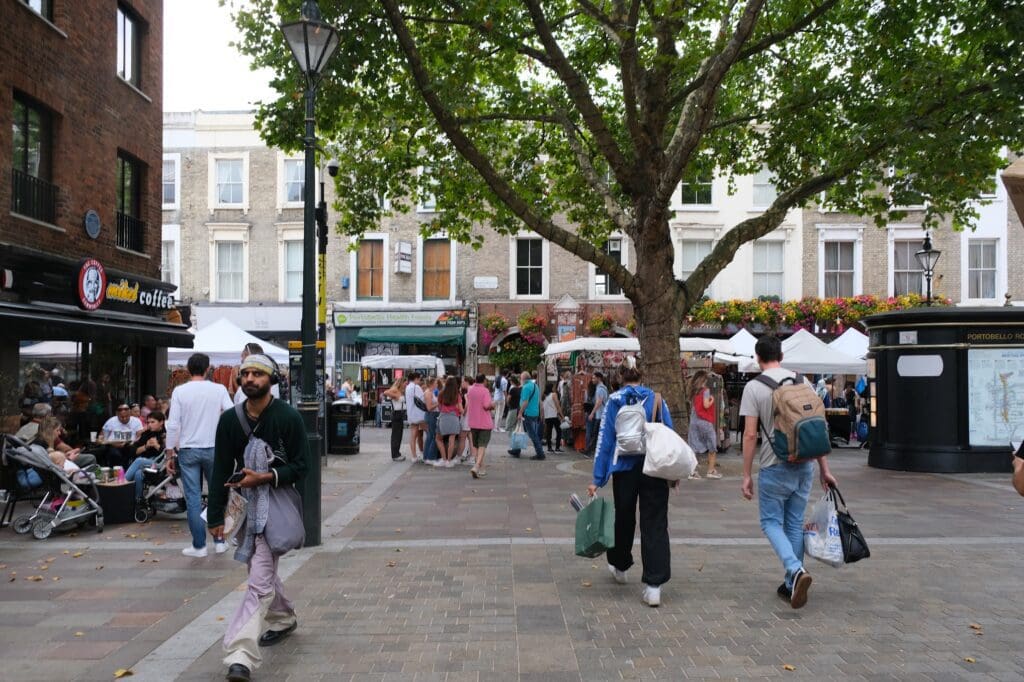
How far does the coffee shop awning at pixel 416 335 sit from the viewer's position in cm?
3219

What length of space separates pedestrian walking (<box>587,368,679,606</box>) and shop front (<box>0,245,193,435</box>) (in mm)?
9048

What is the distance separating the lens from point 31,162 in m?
14.0

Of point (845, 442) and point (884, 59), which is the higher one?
point (884, 59)

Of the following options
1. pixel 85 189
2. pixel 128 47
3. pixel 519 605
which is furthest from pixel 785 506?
pixel 128 47

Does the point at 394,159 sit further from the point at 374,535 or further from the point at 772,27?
the point at 374,535

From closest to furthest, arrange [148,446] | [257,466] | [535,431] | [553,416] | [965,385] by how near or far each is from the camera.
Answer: [257,466] → [148,446] → [965,385] → [535,431] → [553,416]

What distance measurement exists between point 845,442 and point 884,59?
408 inches

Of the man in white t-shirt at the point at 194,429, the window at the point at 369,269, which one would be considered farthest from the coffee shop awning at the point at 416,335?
the man in white t-shirt at the point at 194,429

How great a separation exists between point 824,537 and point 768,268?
27.3 metres

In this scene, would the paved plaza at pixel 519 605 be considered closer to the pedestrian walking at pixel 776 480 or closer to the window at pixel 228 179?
the pedestrian walking at pixel 776 480

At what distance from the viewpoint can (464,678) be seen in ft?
15.5

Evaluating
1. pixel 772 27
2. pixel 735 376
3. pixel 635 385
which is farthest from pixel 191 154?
pixel 635 385

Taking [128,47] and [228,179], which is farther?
[228,179]

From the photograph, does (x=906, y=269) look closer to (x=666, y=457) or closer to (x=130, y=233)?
(x=130, y=233)
